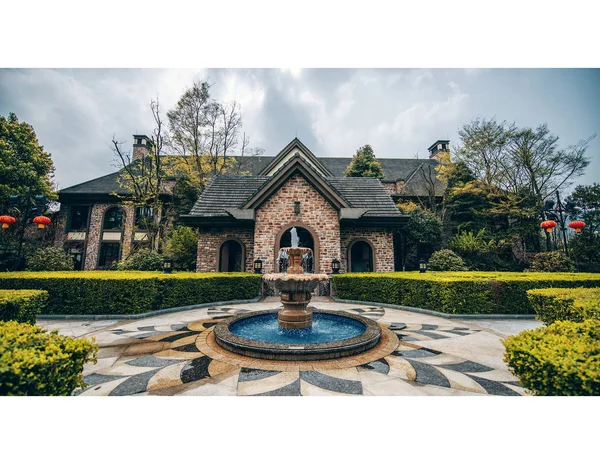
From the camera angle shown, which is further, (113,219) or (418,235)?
(113,219)

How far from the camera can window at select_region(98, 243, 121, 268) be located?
69.6 feet

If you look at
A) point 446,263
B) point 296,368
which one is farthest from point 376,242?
point 296,368

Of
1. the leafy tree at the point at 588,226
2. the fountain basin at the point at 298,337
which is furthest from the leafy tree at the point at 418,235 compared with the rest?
the fountain basin at the point at 298,337

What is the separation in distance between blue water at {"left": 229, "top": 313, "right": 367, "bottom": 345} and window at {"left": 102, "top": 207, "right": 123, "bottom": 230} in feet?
69.4

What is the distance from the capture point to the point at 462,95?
31.6 ft

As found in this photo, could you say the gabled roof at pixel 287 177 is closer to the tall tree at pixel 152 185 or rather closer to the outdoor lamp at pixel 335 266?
the outdoor lamp at pixel 335 266

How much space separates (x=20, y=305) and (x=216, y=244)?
8522 millimetres

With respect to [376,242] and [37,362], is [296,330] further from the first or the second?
[376,242]

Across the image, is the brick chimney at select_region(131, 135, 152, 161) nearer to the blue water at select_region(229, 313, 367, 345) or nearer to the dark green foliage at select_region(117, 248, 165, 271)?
the dark green foliage at select_region(117, 248, 165, 271)

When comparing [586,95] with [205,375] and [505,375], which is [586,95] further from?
[205,375]

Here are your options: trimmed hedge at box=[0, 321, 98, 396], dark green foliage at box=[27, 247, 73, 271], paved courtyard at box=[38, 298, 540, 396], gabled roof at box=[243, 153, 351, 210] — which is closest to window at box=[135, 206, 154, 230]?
dark green foliage at box=[27, 247, 73, 271]

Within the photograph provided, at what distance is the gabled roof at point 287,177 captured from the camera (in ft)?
40.5

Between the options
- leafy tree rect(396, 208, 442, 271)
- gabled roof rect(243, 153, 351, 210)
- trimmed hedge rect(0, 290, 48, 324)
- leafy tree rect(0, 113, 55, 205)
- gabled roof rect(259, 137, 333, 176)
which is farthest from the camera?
gabled roof rect(259, 137, 333, 176)

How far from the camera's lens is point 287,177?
1260cm
